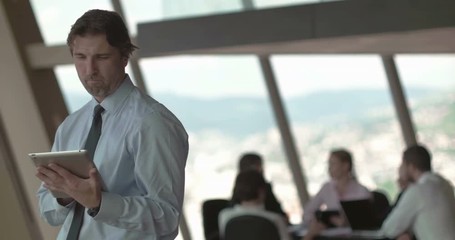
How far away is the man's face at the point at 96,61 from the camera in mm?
2174

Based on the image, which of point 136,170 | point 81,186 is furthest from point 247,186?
point 81,186

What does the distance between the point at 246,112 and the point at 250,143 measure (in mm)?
361

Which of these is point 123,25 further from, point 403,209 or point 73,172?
point 403,209

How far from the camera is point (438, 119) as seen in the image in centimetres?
1092

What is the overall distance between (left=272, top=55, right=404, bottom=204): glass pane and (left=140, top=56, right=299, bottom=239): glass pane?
373mm

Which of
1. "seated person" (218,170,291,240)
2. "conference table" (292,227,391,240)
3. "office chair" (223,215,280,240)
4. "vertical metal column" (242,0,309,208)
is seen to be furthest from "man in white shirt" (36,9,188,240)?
"vertical metal column" (242,0,309,208)

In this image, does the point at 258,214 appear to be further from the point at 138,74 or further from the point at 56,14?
the point at 56,14

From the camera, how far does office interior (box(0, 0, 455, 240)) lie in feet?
21.6

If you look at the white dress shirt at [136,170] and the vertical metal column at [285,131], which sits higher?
the white dress shirt at [136,170]

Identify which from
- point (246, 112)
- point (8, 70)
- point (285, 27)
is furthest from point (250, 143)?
point (285, 27)

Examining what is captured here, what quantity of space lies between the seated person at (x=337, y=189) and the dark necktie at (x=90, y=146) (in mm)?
5492

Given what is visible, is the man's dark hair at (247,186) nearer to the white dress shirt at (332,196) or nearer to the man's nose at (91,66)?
the white dress shirt at (332,196)

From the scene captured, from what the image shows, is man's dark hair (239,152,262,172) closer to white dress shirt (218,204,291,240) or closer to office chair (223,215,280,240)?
white dress shirt (218,204,291,240)

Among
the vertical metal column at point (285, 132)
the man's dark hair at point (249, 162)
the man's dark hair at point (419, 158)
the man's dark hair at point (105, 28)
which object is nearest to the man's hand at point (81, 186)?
the man's dark hair at point (105, 28)
